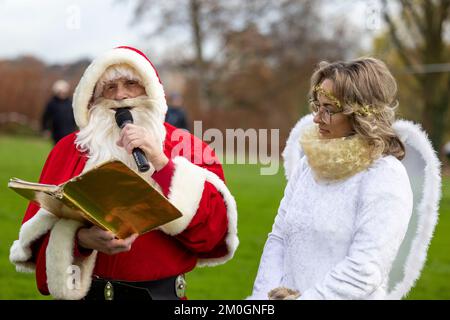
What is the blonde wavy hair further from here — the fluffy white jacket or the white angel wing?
the white angel wing

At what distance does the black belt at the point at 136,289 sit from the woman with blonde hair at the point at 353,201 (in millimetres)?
468

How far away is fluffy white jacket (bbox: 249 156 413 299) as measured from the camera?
2455 millimetres

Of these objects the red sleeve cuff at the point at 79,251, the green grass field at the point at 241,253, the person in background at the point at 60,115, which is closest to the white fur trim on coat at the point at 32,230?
the red sleeve cuff at the point at 79,251

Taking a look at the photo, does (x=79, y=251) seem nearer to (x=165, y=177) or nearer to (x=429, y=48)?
(x=165, y=177)

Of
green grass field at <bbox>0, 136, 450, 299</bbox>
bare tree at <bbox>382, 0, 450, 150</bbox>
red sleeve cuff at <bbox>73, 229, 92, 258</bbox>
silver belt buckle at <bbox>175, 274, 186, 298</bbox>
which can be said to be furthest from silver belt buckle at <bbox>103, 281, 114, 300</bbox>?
bare tree at <bbox>382, 0, 450, 150</bbox>

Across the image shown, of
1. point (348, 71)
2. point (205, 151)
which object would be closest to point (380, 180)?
point (348, 71)

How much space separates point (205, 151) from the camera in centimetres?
328

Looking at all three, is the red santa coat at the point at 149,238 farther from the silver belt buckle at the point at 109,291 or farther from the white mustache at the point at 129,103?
→ the white mustache at the point at 129,103

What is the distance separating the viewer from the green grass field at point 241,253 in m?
6.14

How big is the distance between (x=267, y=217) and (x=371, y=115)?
25.6 ft

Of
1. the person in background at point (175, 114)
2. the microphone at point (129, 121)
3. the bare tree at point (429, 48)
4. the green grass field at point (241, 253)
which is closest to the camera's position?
the microphone at point (129, 121)

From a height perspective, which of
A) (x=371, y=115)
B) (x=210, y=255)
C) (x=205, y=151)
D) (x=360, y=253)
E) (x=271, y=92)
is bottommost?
(x=271, y=92)

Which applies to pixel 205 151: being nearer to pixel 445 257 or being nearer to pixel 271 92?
pixel 445 257

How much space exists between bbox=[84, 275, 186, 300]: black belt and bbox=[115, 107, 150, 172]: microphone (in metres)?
0.55
